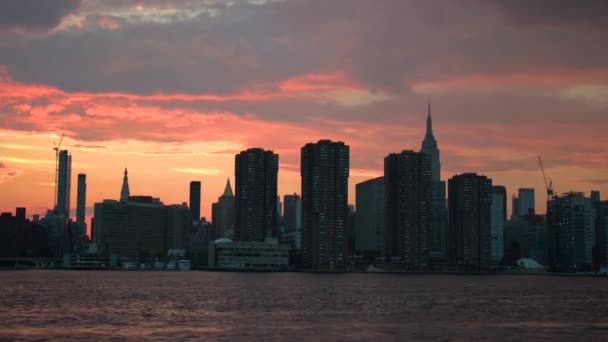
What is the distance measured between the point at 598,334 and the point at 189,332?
51.4 m

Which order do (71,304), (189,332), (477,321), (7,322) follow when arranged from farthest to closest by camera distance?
(71,304), (477,321), (7,322), (189,332)

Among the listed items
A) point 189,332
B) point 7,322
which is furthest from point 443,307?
point 7,322

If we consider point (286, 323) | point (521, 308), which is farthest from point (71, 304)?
point (521, 308)

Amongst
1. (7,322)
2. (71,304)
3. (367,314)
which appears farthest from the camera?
(71,304)

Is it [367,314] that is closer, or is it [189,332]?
[189,332]

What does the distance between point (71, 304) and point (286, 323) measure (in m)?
50.8

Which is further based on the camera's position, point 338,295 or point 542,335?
point 338,295

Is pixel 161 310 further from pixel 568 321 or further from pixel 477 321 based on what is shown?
pixel 568 321

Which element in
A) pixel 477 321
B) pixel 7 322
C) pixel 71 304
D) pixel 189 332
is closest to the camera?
pixel 189 332

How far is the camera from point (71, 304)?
154m

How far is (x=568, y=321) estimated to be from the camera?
432 feet

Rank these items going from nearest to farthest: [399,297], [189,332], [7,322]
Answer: [189,332], [7,322], [399,297]

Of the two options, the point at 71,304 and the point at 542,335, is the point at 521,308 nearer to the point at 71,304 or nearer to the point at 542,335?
the point at 542,335

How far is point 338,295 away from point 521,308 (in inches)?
1892
